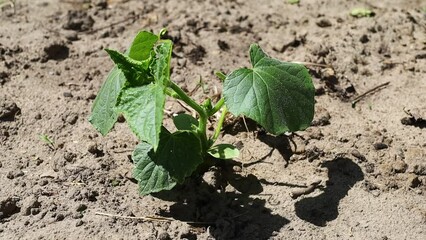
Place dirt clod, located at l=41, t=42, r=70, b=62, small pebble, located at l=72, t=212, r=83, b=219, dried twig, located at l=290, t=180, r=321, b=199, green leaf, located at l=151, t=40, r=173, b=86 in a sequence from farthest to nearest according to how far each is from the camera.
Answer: dirt clod, located at l=41, t=42, r=70, b=62
dried twig, located at l=290, t=180, r=321, b=199
small pebble, located at l=72, t=212, r=83, b=219
green leaf, located at l=151, t=40, r=173, b=86

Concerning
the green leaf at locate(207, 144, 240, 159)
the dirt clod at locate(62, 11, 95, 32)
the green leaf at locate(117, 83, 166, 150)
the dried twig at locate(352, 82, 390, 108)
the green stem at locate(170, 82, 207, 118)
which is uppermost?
the green leaf at locate(117, 83, 166, 150)

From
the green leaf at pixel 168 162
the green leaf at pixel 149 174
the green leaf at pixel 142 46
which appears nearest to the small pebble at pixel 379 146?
the green leaf at pixel 168 162

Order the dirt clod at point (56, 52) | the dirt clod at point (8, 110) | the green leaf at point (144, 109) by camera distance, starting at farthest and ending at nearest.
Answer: the dirt clod at point (56, 52) < the dirt clod at point (8, 110) < the green leaf at point (144, 109)

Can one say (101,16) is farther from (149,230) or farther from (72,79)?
(149,230)

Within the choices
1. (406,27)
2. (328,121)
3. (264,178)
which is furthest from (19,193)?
(406,27)

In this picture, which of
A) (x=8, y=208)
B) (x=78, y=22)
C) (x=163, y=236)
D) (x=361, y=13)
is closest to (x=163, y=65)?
(x=163, y=236)

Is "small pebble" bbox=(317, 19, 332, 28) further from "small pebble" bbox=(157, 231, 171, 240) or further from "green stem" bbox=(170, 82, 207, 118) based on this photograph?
"small pebble" bbox=(157, 231, 171, 240)

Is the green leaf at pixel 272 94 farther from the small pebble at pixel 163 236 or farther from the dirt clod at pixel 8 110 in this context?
the dirt clod at pixel 8 110

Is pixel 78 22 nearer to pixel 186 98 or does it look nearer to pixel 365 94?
pixel 186 98

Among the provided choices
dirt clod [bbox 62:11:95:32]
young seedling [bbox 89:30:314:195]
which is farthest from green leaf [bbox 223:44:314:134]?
dirt clod [bbox 62:11:95:32]
